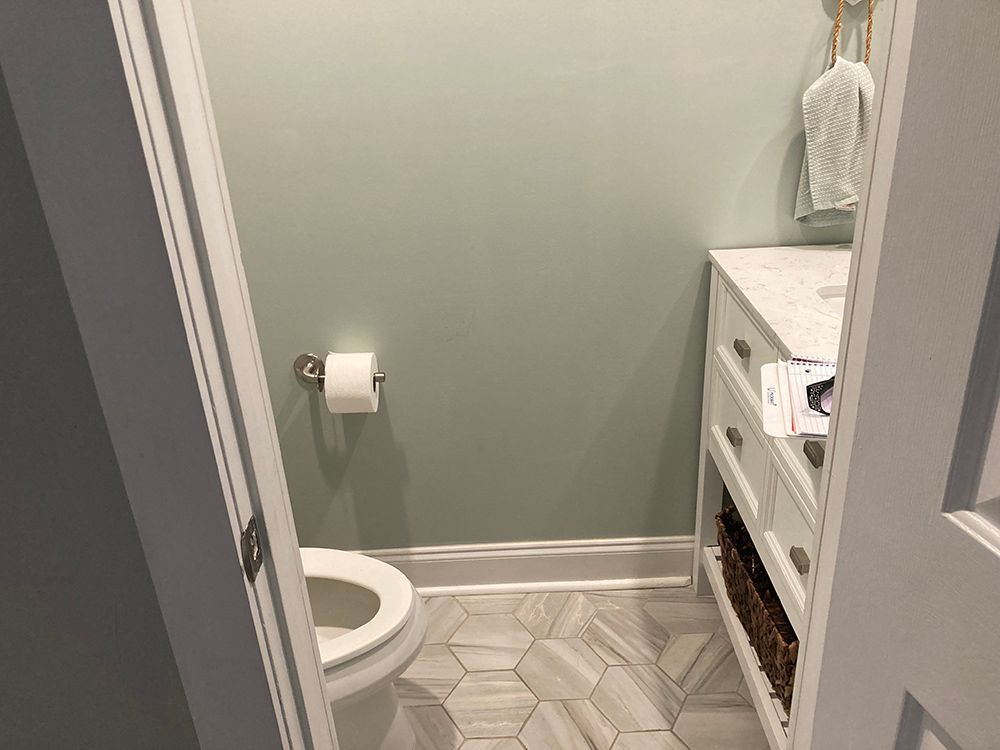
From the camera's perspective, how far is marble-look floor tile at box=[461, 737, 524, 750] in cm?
178

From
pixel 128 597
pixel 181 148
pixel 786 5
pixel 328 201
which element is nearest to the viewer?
pixel 181 148

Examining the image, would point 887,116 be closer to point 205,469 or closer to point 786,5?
point 205,469

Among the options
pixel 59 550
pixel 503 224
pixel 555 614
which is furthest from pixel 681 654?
pixel 59 550

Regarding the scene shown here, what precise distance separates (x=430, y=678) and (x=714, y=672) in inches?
26.2

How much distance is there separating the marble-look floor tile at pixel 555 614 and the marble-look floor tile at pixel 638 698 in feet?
0.58

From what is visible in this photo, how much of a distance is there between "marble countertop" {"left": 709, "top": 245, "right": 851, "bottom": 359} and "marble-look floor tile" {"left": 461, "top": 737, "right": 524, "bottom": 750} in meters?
1.00

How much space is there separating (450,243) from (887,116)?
3.98 feet

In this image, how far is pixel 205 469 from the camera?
2.14 ft

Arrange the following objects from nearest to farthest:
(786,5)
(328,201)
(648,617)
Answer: (786,5) → (328,201) → (648,617)

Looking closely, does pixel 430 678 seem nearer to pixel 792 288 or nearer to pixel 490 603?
pixel 490 603

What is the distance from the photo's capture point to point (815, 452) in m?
1.27

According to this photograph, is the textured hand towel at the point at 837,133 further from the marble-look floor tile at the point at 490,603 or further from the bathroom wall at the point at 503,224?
the marble-look floor tile at the point at 490,603

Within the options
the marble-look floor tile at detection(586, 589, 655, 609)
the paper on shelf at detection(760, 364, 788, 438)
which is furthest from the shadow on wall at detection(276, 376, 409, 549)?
the paper on shelf at detection(760, 364, 788, 438)

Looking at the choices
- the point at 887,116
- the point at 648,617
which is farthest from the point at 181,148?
the point at 648,617
